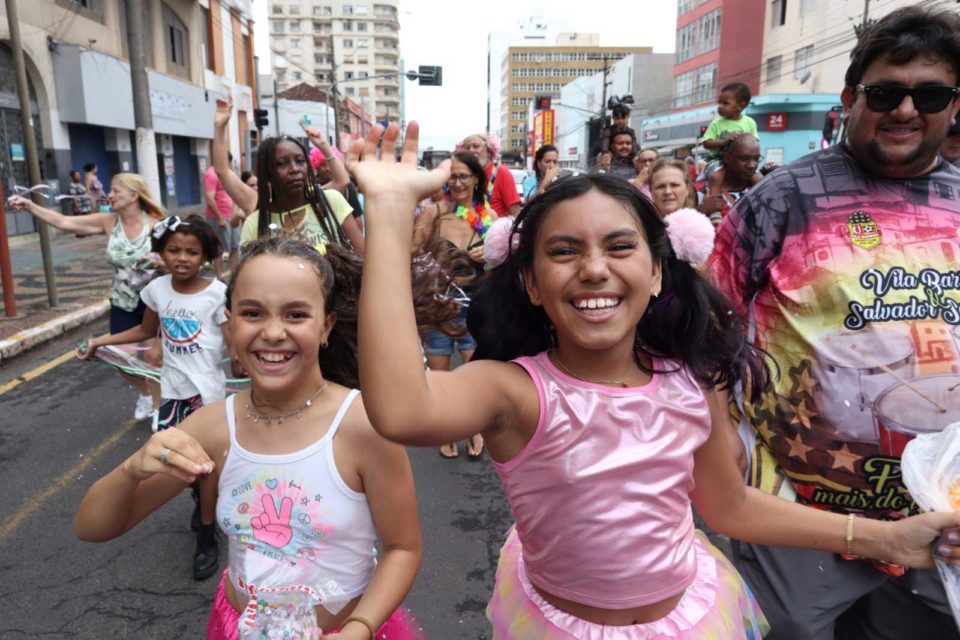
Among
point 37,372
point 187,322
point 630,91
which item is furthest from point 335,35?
point 187,322

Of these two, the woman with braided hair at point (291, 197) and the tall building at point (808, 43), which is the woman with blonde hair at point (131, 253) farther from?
the tall building at point (808, 43)

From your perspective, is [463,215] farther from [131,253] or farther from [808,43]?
[808,43]

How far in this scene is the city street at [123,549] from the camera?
113 inches

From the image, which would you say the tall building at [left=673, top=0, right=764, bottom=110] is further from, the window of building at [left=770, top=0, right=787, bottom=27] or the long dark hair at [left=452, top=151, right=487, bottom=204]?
the long dark hair at [left=452, top=151, right=487, bottom=204]

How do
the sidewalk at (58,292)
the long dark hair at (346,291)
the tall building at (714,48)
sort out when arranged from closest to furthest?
the long dark hair at (346,291) < the sidewalk at (58,292) < the tall building at (714,48)

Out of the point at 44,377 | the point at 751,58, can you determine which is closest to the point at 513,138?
the point at 751,58

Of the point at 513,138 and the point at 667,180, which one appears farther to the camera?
the point at 513,138

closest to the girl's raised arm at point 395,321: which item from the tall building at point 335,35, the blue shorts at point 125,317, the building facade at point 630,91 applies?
the blue shorts at point 125,317

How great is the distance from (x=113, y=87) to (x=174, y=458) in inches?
769

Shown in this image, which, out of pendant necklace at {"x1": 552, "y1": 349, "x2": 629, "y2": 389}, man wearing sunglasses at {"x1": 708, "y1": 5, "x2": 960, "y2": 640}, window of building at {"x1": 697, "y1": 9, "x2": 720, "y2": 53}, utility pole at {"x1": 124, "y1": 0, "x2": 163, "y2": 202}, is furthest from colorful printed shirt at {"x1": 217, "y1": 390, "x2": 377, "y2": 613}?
window of building at {"x1": 697, "y1": 9, "x2": 720, "y2": 53}

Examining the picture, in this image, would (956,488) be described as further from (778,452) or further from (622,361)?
(622,361)

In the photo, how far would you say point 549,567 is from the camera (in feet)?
5.16

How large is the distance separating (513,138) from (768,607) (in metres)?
129

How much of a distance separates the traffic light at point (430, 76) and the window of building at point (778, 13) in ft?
63.6
